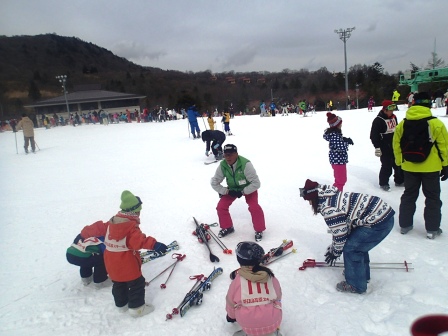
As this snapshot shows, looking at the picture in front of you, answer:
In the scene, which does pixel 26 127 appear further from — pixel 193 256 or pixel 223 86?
pixel 223 86

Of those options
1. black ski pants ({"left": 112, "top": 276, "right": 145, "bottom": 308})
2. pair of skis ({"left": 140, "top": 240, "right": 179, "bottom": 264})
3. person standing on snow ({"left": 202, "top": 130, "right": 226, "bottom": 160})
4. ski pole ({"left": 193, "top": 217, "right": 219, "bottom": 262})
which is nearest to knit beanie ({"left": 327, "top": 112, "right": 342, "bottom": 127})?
ski pole ({"left": 193, "top": 217, "right": 219, "bottom": 262})

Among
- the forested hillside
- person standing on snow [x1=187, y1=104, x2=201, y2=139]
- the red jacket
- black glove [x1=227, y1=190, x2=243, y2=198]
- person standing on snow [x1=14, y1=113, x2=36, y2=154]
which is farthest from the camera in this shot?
the forested hillside

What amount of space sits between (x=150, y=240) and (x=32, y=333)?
5.47 feet

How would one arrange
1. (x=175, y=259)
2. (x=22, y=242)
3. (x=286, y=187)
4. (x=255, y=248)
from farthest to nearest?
(x=286, y=187), (x=22, y=242), (x=175, y=259), (x=255, y=248)

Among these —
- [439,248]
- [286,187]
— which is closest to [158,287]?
[439,248]

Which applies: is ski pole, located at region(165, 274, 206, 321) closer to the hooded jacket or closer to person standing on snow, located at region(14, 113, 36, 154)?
the hooded jacket

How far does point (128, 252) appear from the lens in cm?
338

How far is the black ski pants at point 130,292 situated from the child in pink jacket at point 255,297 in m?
1.25

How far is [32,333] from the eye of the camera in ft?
11.0

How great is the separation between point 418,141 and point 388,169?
250cm

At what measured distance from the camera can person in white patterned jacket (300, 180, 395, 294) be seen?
3.21 meters

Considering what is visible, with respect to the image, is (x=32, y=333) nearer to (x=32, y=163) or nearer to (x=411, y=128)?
(x=411, y=128)

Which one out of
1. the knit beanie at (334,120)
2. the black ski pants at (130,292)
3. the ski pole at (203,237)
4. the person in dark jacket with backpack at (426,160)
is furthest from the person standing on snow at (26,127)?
the person in dark jacket with backpack at (426,160)

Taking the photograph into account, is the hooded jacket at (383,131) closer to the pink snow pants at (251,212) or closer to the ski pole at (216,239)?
the pink snow pants at (251,212)
